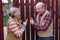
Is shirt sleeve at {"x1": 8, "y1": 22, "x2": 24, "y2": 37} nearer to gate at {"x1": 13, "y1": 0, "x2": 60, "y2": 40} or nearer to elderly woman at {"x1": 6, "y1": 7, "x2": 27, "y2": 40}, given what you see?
Result: elderly woman at {"x1": 6, "y1": 7, "x2": 27, "y2": 40}

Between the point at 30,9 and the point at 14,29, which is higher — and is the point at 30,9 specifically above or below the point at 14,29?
above

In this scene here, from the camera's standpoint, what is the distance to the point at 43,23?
14.1ft

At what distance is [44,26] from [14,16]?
64 centimetres

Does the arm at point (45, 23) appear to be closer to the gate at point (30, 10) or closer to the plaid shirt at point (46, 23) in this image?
the plaid shirt at point (46, 23)

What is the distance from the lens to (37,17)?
4.44m

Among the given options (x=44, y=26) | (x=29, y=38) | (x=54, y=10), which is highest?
(x=54, y=10)

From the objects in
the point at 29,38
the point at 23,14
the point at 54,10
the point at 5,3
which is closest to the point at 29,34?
the point at 29,38

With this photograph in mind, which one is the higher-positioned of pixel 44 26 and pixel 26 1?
pixel 26 1

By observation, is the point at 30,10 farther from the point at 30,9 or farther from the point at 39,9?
the point at 39,9

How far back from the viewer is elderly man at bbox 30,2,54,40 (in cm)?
429

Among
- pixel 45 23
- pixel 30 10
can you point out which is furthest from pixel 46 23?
pixel 30 10

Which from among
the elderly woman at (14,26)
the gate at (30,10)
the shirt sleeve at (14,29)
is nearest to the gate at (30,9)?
the gate at (30,10)

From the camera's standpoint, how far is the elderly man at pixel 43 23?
4.29m

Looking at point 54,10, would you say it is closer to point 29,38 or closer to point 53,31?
point 53,31
